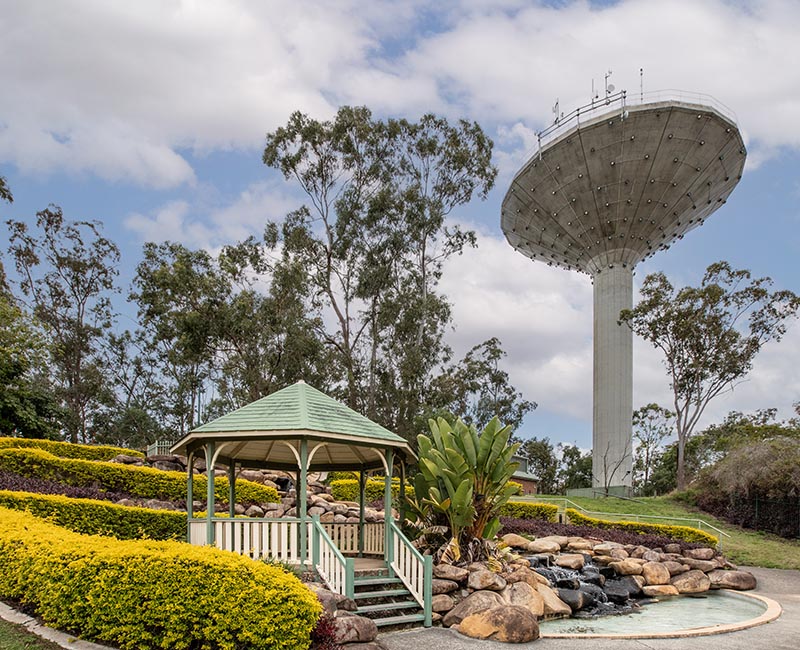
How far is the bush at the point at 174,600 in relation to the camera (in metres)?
6.85

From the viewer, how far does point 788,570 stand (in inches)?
747

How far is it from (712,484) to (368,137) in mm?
22620

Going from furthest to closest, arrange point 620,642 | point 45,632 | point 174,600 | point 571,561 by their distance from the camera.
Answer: point 571,561
point 620,642
point 45,632
point 174,600

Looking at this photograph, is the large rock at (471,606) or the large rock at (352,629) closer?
the large rock at (352,629)

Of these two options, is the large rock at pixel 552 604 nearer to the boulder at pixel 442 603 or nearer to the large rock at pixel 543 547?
the boulder at pixel 442 603

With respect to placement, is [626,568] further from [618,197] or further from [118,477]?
[618,197]

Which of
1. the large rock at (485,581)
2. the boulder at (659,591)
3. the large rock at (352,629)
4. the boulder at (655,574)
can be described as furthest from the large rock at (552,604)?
the large rock at (352,629)

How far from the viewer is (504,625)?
9508 millimetres

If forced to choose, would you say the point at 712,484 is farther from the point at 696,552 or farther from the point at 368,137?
the point at 368,137

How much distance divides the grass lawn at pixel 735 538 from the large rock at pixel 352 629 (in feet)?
51.7

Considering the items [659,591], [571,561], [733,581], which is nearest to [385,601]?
[571,561]

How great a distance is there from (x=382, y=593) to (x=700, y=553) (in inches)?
420

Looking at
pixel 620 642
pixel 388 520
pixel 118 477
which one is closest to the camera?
pixel 620 642

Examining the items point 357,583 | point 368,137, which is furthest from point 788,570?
point 368,137
